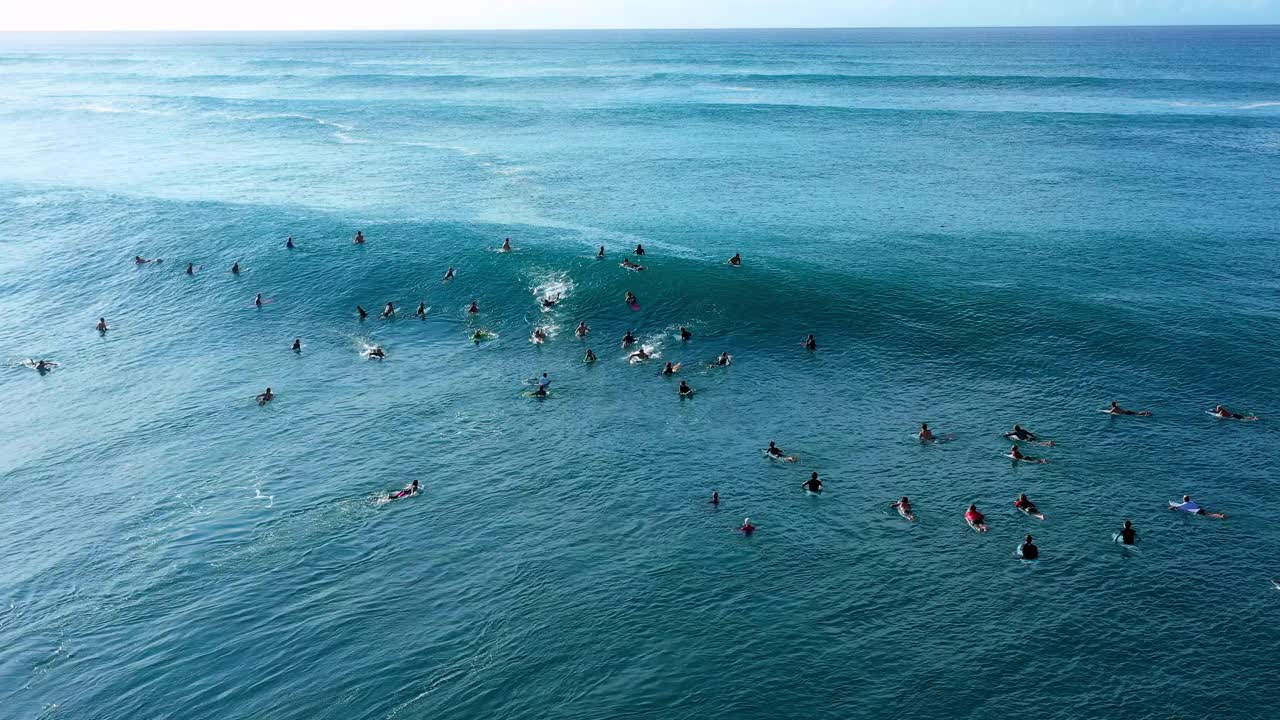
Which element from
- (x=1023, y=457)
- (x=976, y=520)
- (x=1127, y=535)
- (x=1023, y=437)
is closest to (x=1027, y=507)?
(x=976, y=520)

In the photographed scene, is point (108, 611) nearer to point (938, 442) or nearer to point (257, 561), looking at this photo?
point (257, 561)

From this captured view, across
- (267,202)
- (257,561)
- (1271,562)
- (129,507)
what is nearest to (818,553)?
(1271,562)

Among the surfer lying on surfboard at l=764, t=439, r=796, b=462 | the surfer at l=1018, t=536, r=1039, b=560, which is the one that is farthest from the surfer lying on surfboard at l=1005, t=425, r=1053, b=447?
the surfer lying on surfboard at l=764, t=439, r=796, b=462

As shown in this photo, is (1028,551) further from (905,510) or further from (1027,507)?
(905,510)

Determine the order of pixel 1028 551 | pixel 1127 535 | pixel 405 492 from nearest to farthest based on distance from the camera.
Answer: pixel 1028 551, pixel 1127 535, pixel 405 492

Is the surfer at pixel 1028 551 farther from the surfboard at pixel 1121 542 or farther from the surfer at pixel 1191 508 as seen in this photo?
the surfer at pixel 1191 508
